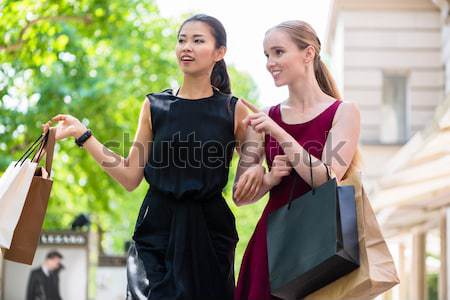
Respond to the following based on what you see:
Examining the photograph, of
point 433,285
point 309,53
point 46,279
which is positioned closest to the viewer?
point 309,53

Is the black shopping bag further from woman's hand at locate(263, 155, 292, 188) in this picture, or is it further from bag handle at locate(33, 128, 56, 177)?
bag handle at locate(33, 128, 56, 177)

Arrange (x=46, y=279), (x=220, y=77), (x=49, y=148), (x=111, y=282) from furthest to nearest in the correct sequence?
(x=111, y=282) < (x=46, y=279) < (x=220, y=77) < (x=49, y=148)

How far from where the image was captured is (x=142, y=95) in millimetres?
27891

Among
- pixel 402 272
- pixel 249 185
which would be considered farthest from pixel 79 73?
pixel 249 185

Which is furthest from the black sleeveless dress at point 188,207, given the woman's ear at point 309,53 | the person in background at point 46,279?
the person in background at point 46,279

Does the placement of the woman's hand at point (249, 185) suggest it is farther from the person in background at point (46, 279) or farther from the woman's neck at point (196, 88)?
the person in background at point (46, 279)

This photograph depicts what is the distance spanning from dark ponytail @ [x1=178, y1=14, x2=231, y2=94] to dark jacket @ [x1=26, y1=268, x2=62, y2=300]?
14757 millimetres

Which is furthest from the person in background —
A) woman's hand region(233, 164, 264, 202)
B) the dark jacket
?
woman's hand region(233, 164, 264, 202)

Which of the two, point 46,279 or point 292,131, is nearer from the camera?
point 292,131

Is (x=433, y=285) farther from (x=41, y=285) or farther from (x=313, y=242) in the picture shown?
(x=313, y=242)

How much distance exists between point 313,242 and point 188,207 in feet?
2.46

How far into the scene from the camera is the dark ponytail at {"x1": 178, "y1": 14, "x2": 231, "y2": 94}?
20.0 feet

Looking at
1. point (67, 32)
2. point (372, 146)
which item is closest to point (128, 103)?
point (372, 146)

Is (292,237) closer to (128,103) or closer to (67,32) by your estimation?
(67,32)
